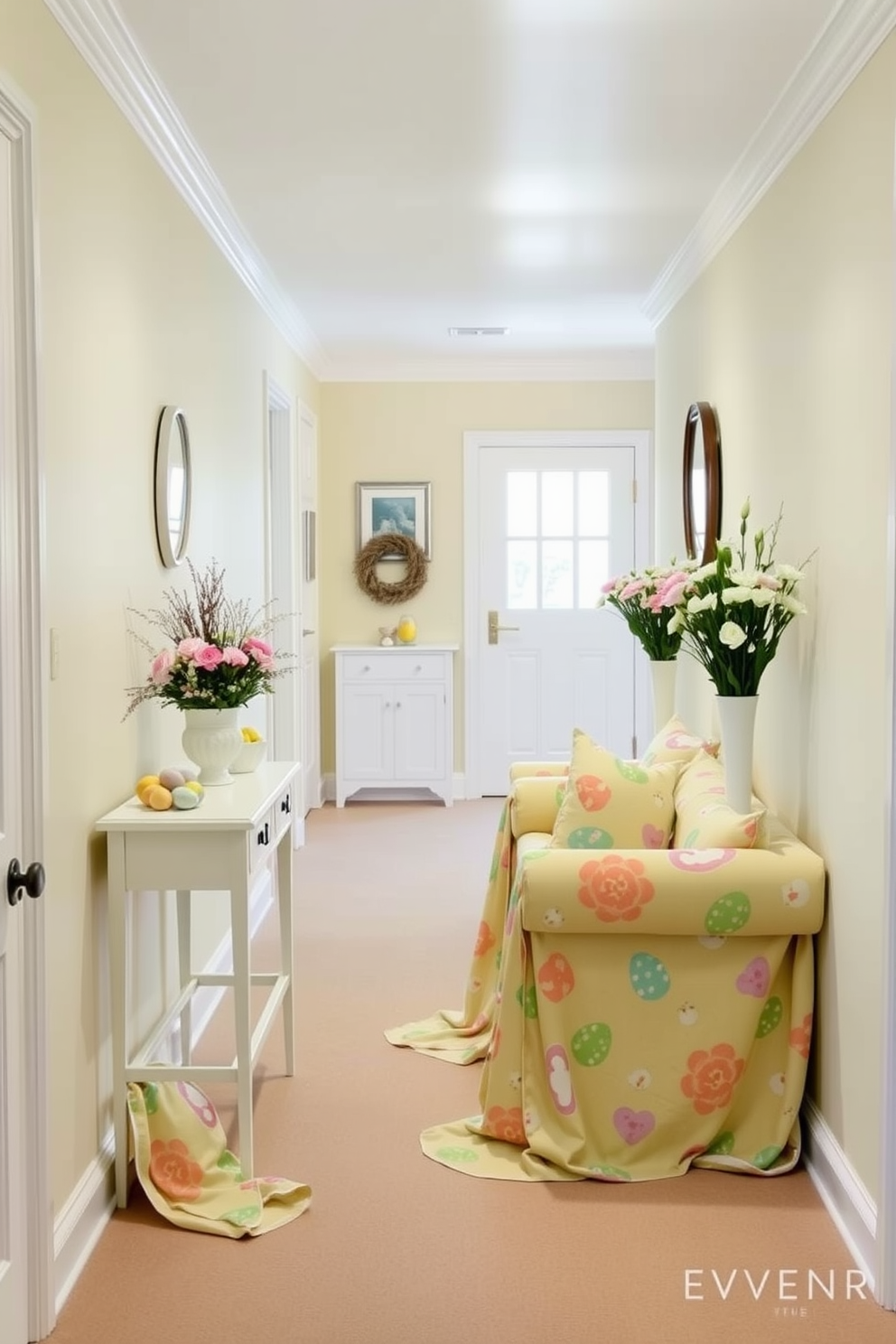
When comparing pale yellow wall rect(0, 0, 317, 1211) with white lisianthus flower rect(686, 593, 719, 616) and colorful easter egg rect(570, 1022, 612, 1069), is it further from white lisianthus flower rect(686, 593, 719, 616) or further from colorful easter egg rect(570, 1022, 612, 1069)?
white lisianthus flower rect(686, 593, 719, 616)

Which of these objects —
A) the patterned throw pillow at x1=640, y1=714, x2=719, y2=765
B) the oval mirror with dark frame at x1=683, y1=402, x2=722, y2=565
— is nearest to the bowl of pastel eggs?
the patterned throw pillow at x1=640, y1=714, x2=719, y2=765

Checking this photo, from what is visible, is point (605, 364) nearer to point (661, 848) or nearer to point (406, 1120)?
point (661, 848)

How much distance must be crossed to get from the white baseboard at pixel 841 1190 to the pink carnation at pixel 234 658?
1673mm

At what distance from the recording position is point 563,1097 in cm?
281

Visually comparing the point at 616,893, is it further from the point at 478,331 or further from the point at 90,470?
the point at 478,331

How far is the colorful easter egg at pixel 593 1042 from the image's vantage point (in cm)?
281

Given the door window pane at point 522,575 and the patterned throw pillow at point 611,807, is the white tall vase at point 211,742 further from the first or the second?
the door window pane at point 522,575

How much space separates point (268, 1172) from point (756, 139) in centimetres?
283

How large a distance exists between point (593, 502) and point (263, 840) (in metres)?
4.73

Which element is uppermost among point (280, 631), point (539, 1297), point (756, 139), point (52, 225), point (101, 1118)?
point (756, 139)

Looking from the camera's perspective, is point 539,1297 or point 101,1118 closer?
point 539,1297

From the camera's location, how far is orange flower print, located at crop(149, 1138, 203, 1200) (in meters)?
2.69

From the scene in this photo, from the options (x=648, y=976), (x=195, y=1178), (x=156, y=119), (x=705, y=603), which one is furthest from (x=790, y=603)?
(x=156, y=119)

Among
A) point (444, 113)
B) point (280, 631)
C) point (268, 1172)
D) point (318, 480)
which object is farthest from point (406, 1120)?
point (318, 480)
